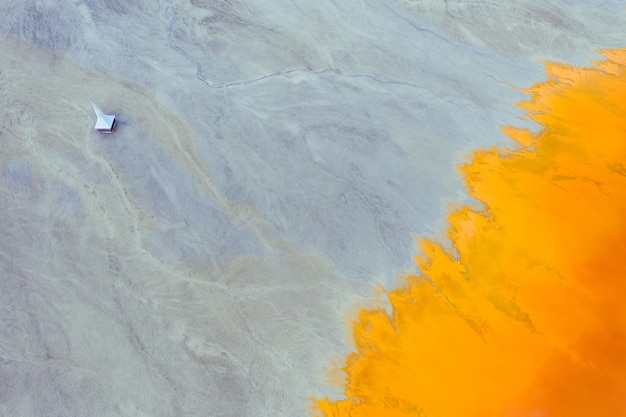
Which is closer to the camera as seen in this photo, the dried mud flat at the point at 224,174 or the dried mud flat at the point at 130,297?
the dried mud flat at the point at 130,297

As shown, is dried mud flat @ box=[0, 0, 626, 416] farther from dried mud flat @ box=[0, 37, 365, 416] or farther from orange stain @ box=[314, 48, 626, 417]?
orange stain @ box=[314, 48, 626, 417]

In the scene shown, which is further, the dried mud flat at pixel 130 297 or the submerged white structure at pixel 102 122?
the submerged white structure at pixel 102 122

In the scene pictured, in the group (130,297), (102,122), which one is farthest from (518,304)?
(102,122)

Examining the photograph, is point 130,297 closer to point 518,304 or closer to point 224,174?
point 224,174

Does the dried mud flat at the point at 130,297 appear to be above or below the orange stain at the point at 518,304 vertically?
below

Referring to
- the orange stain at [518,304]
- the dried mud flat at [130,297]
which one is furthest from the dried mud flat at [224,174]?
the orange stain at [518,304]

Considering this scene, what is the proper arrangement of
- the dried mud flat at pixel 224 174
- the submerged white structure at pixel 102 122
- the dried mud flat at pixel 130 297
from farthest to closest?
the submerged white structure at pixel 102 122, the dried mud flat at pixel 224 174, the dried mud flat at pixel 130 297

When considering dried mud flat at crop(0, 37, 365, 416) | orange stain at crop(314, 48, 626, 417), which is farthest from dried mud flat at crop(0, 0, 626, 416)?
orange stain at crop(314, 48, 626, 417)

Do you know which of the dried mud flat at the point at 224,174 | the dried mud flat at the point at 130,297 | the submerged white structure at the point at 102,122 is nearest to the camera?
the dried mud flat at the point at 130,297

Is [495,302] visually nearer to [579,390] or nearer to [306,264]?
[579,390]

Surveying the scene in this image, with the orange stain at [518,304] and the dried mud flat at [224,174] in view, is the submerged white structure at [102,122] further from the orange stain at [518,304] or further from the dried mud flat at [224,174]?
the orange stain at [518,304]
